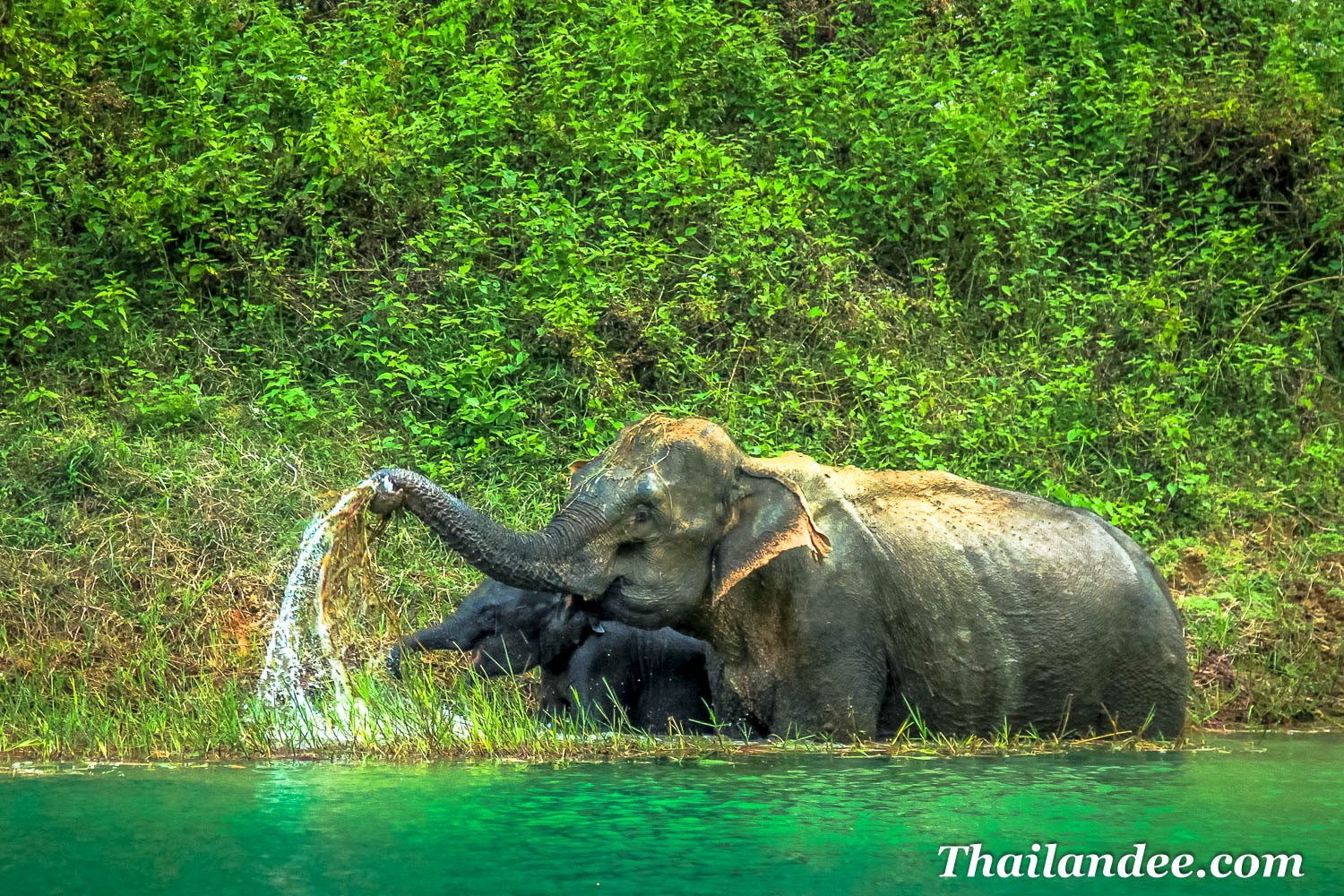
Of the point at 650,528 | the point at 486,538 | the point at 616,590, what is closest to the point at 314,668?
the point at 486,538

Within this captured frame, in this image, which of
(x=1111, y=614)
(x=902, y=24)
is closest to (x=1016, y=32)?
(x=902, y=24)

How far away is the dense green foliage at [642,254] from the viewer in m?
11.5

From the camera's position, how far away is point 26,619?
9.62 m

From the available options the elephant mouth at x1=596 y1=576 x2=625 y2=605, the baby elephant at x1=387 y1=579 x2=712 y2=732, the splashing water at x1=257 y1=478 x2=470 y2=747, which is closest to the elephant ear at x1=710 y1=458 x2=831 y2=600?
the elephant mouth at x1=596 y1=576 x2=625 y2=605

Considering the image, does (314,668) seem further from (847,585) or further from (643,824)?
(643,824)

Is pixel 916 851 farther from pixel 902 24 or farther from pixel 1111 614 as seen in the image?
pixel 902 24

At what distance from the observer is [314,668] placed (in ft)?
26.9

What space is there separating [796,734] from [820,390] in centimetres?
463

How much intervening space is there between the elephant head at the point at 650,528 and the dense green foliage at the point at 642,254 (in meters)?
2.63

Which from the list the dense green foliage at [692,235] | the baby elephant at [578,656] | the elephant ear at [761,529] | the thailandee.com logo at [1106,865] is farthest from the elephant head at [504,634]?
the thailandee.com logo at [1106,865]

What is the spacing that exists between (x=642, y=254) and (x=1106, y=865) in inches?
315

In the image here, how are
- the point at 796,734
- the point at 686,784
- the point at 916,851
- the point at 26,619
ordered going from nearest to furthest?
1. the point at 916,851
2. the point at 686,784
3. the point at 796,734
4. the point at 26,619

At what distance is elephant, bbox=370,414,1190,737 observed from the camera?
7824 mm

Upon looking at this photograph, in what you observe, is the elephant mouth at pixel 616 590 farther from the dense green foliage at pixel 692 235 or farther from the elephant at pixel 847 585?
the dense green foliage at pixel 692 235
